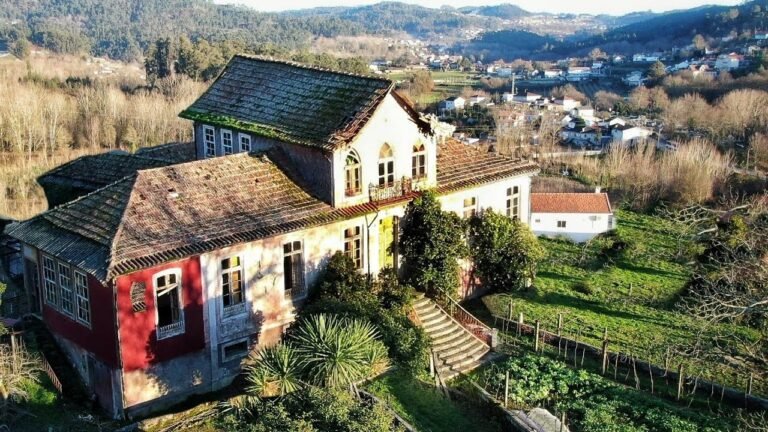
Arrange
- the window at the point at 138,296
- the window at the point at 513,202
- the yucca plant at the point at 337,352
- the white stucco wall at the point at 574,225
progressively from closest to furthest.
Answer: the yucca plant at the point at 337,352 < the window at the point at 138,296 < the window at the point at 513,202 < the white stucco wall at the point at 574,225

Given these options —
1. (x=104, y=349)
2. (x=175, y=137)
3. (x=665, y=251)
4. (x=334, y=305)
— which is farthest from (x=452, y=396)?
(x=175, y=137)

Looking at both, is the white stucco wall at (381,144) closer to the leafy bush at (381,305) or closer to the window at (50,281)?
the leafy bush at (381,305)

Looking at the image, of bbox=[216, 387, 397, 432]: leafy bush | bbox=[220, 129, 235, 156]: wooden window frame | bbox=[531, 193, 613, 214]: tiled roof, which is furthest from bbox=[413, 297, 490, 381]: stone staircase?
bbox=[531, 193, 613, 214]: tiled roof

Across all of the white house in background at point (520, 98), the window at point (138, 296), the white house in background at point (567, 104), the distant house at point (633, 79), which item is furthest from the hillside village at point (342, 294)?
the distant house at point (633, 79)

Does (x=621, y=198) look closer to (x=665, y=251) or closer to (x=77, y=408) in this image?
(x=665, y=251)

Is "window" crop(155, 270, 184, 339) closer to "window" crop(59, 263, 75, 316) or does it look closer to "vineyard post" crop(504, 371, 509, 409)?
"window" crop(59, 263, 75, 316)

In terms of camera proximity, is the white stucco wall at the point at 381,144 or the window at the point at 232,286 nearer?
the window at the point at 232,286

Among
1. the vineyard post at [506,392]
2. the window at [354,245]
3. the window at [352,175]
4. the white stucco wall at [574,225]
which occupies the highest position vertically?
the window at [352,175]
